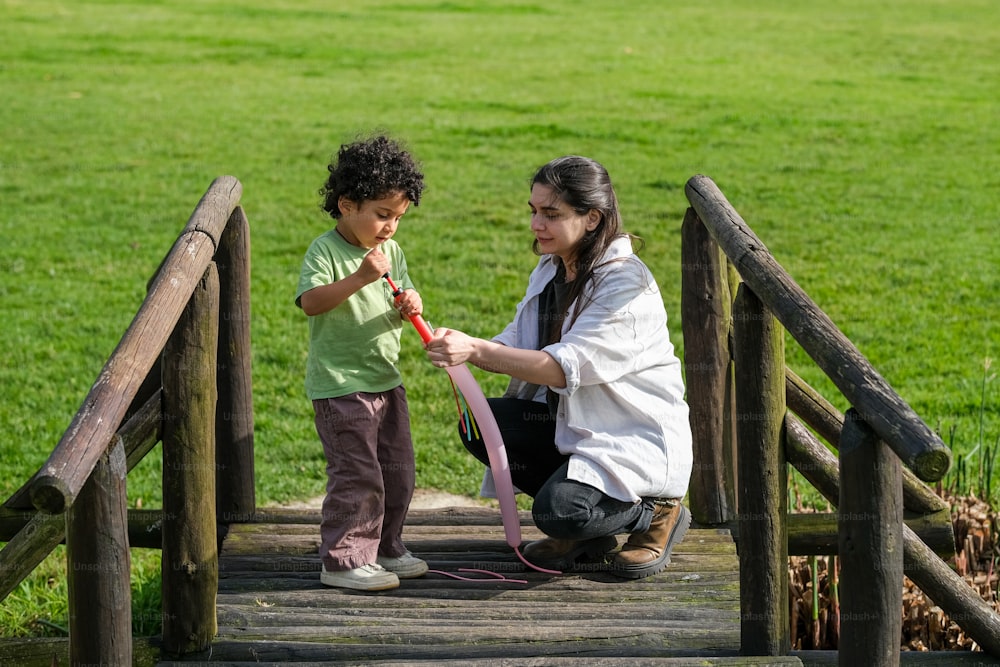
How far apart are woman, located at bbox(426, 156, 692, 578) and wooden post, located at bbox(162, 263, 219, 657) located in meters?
0.72

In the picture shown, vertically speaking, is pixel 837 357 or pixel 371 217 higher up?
pixel 371 217

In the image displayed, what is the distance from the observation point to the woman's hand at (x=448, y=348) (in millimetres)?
4164

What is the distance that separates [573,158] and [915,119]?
42.9 feet

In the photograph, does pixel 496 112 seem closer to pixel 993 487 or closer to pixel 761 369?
pixel 993 487

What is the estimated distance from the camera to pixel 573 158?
174 inches

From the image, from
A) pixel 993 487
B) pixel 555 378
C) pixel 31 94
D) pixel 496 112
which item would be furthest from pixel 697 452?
pixel 31 94

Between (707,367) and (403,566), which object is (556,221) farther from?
(403,566)

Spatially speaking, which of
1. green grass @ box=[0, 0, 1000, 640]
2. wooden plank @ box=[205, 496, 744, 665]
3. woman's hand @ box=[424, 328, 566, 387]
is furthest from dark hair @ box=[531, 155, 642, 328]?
green grass @ box=[0, 0, 1000, 640]

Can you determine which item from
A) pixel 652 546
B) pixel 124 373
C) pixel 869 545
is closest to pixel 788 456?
pixel 652 546

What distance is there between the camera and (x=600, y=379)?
169 inches

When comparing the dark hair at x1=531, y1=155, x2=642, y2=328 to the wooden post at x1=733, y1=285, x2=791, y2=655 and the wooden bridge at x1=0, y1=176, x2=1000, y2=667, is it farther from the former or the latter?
the wooden post at x1=733, y1=285, x2=791, y2=655

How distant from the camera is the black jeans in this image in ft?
14.1

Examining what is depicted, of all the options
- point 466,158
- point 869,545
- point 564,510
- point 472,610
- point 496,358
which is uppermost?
point 466,158

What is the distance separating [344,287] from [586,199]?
0.87 metres
